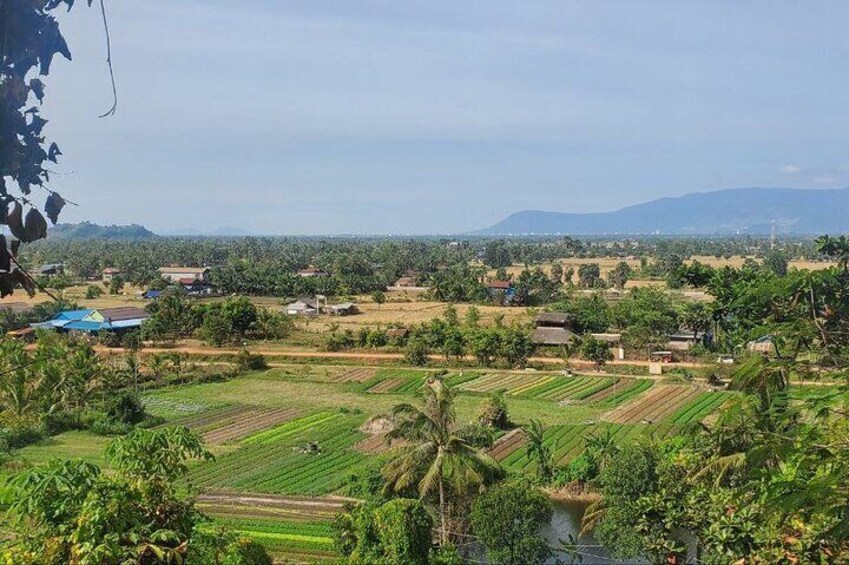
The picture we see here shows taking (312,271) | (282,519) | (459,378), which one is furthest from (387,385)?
(312,271)

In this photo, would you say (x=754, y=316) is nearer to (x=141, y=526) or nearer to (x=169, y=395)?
(x=141, y=526)

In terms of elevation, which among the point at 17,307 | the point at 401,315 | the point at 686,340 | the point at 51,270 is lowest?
the point at 686,340

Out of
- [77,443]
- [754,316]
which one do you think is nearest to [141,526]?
[754,316]

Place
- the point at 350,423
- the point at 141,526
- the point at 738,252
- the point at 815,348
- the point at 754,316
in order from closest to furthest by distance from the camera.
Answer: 1. the point at 141,526
2. the point at 815,348
3. the point at 754,316
4. the point at 350,423
5. the point at 738,252

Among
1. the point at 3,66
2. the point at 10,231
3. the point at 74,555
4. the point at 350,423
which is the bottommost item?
the point at 350,423

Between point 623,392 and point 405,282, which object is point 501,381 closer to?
point 623,392
